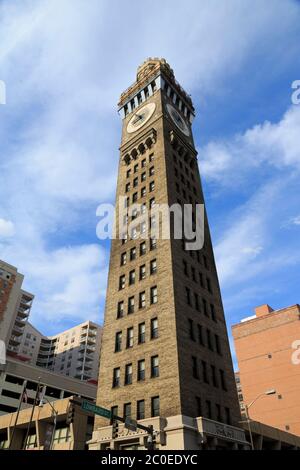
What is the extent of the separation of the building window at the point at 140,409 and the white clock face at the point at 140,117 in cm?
4384

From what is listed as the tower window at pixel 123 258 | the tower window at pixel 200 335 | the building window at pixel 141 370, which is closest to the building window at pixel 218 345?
the tower window at pixel 200 335

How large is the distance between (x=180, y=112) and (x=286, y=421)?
Answer: 61.5 meters

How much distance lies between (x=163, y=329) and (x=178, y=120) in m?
41.7

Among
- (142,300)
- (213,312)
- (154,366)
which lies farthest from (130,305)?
(213,312)

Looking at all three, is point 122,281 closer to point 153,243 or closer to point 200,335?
point 153,243

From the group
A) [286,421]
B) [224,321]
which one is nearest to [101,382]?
[224,321]

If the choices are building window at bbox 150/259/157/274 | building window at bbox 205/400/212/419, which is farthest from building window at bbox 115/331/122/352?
building window at bbox 205/400/212/419

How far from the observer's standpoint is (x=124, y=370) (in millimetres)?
36594

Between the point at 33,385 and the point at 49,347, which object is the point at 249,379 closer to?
the point at 33,385

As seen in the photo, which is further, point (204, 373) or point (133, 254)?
point (133, 254)

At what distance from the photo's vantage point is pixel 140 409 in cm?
3281

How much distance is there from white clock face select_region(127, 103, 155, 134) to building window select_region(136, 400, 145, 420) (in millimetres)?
43843

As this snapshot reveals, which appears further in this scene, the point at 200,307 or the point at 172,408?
the point at 200,307
